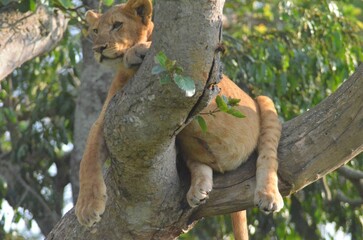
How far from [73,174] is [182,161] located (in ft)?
8.82

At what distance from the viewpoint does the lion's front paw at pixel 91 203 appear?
181 inches

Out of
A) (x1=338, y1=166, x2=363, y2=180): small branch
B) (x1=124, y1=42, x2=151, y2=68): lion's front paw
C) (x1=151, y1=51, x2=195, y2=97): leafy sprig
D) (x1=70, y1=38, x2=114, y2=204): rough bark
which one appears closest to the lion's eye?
(x1=124, y1=42, x2=151, y2=68): lion's front paw

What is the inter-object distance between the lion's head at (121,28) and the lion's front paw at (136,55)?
1.32 feet

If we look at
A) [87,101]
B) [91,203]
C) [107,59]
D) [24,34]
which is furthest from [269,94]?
[91,203]

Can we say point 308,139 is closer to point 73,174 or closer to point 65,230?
point 65,230

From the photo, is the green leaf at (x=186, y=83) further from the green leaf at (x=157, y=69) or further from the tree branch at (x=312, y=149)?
the tree branch at (x=312, y=149)

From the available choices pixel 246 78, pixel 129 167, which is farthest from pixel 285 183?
pixel 246 78

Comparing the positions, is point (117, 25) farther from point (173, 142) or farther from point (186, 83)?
point (186, 83)

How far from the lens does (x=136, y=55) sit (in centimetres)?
433

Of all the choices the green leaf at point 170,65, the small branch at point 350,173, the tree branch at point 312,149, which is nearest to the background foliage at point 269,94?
the small branch at point 350,173

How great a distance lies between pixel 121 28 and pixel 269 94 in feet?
9.67

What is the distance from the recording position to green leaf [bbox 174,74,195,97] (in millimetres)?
3714

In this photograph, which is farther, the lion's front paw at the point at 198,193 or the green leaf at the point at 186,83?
the lion's front paw at the point at 198,193

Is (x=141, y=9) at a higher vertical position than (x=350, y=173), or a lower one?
higher
